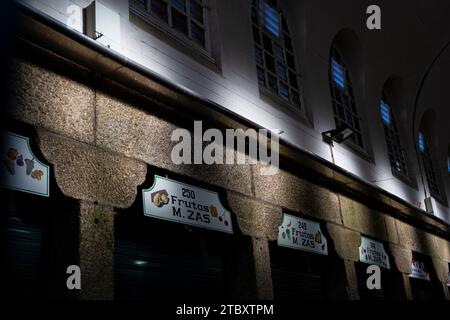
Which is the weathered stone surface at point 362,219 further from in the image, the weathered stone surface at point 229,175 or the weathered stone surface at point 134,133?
the weathered stone surface at point 134,133

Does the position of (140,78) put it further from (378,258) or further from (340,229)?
(378,258)

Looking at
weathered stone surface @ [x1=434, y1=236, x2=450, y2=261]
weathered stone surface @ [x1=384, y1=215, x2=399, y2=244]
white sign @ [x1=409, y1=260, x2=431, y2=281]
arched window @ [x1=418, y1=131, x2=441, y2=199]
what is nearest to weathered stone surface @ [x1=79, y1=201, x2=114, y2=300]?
weathered stone surface @ [x1=384, y1=215, x2=399, y2=244]

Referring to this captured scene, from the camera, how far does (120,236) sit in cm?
573

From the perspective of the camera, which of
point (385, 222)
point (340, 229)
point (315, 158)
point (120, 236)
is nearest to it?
point (120, 236)

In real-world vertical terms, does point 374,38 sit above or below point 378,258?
above

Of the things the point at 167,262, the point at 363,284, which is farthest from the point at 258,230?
the point at 363,284

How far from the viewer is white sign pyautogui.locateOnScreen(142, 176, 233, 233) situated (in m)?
5.86

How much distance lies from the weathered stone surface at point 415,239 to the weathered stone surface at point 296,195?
2769 millimetres

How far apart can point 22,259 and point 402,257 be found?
7.94 meters

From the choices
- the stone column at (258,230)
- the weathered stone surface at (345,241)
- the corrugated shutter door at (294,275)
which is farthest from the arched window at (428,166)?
the stone column at (258,230)

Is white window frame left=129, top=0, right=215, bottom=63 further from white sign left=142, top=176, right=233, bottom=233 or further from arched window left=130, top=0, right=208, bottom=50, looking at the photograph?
white sign left=142, top=176, right=233, bottom=233

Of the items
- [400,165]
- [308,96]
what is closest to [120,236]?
[308,96]

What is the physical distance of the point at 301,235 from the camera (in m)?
7.95
